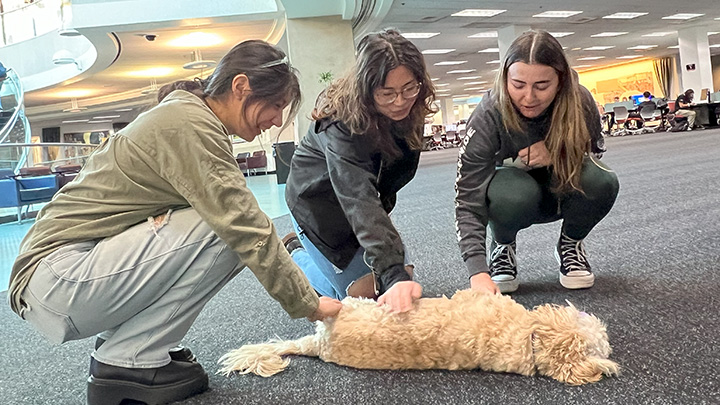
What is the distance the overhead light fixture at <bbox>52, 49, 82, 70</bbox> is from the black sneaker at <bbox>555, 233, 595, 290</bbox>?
12.6 meters

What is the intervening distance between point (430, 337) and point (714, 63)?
85.9ft

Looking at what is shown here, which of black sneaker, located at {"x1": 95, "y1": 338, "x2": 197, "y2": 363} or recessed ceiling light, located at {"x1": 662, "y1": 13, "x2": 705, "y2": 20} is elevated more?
recessed ceiling light, located at {"x1": 662, "y1": 13, "x2": 705, "y2": 20}

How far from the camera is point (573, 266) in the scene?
171cm

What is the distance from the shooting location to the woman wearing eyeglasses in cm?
137

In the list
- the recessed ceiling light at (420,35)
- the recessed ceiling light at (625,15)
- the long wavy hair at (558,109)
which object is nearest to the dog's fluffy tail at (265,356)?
the long wavy hair at (558,109)

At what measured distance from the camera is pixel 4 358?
64.2 inches

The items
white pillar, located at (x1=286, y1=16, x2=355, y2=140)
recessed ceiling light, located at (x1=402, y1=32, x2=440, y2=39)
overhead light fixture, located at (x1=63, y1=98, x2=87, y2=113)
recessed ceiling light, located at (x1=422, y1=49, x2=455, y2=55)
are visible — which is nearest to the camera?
white pillar, located at (x1=286, y1=16, x2=355, y2=140)

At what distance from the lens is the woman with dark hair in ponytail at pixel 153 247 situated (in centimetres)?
107

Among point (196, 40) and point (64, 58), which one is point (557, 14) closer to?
point (196, 40)

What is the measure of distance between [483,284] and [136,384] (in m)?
0.76

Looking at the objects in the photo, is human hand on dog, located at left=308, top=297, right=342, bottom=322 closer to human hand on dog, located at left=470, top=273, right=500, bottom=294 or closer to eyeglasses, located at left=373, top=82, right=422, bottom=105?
human hand on dog, located at left=470, top=273, right=500, bottom=294

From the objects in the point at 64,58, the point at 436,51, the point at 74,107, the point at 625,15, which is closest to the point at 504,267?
the point at 625,15

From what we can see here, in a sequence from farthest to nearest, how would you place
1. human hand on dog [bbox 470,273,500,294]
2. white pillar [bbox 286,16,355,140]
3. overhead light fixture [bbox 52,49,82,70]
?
overhead light fixture [bbox 52,49,82,70]
white pillar [bbox 286,16,355,140]
human hand on dog [bbox 470,273,500,294]

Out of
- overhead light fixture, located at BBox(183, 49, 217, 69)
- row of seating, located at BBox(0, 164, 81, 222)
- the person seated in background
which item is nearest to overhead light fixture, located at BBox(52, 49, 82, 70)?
overhead light fixture, located at BBox(183, 49, 217, 69)
